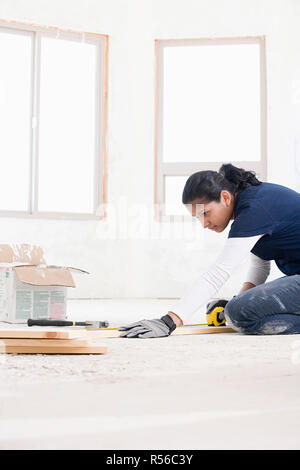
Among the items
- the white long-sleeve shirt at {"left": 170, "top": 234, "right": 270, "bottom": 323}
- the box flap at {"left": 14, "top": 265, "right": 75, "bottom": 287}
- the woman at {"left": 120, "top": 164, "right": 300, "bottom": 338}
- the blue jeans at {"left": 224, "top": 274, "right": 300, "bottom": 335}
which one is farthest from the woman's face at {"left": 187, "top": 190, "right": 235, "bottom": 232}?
the box flap at {"left": 14, "top": 265, "right": 75, "bottom": 287}

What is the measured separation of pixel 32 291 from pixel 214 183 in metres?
1.18

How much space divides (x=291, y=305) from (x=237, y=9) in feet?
13.8

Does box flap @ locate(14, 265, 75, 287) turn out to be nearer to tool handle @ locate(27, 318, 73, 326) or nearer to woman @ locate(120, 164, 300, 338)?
tool handle @ locate(27, 318, 73, 326)

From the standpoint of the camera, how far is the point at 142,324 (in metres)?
2.04

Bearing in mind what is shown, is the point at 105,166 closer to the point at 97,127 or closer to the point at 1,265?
the point at 97,127

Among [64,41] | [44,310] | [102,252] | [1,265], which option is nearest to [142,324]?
[44,310]

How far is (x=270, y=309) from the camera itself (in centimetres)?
213

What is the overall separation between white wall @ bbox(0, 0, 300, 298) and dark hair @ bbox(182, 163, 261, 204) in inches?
130

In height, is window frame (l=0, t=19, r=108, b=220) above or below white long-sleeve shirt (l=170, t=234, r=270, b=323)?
above

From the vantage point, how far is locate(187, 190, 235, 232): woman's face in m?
2.05

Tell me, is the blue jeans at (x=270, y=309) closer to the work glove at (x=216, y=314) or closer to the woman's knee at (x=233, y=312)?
the woman's knee at (x=233, y=312)

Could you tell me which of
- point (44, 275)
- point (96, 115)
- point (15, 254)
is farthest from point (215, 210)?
point (96, 115)

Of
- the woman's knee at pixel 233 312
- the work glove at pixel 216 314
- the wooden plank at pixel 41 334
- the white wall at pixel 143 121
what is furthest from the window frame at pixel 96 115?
the wooden plank at pixel 41 334

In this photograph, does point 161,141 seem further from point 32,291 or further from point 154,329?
point 154,329
